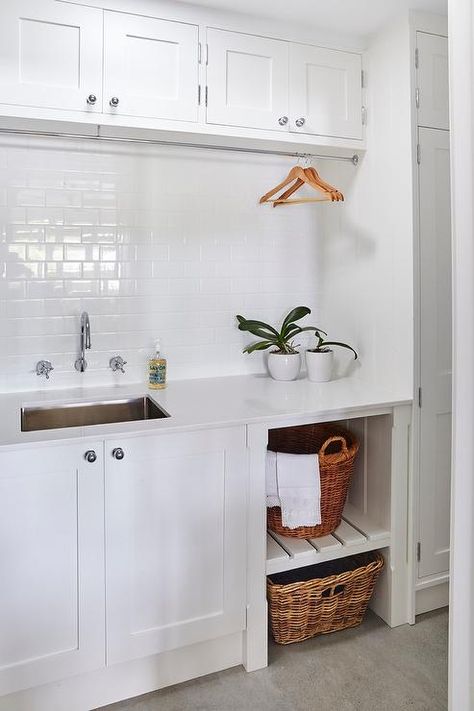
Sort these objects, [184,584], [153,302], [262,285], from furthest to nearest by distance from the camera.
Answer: [262,285] < [153,302] < [184,584]

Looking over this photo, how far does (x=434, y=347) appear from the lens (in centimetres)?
A: 234

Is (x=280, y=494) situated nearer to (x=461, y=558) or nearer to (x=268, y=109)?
(x=461, y=558)

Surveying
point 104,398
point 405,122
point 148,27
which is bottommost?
point 104,398

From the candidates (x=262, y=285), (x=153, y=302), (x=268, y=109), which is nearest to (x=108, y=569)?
(x=153, y=302)

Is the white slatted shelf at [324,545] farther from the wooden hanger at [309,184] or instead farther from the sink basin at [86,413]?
the wooden hanger at [309,184]

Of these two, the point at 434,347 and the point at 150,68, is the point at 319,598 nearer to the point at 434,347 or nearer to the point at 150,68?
the point at 434,347

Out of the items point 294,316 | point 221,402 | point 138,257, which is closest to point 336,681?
point 221,402

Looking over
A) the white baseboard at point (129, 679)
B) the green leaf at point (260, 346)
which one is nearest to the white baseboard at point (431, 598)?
the white baseboard at point (129, 679)

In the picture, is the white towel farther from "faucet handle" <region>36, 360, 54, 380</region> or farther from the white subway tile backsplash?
"faucet handle" <region>36, 360, 54, 380</region>

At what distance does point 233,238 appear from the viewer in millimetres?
2691

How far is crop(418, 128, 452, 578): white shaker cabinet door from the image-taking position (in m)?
2.29

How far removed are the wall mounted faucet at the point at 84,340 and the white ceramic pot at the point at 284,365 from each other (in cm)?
84

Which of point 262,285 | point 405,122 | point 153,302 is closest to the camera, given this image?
point 405,122

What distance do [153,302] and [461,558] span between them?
6.23 ft
